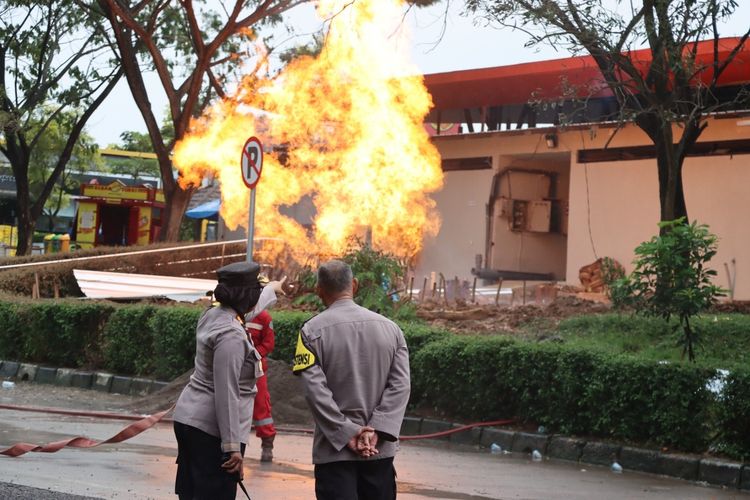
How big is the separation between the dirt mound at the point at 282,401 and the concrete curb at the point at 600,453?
123 centimetres

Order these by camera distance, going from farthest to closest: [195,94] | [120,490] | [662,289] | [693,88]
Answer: [195,94] < [693,88] < [662,289] < [120,490]

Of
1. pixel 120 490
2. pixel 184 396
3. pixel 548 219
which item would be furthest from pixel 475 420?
pixel 548 219

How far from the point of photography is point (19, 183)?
3228 centimetres

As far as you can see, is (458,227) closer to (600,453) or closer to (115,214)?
(600,453)

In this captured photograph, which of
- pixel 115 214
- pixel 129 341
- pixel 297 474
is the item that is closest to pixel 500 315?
pixel 129 341

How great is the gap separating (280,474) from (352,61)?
569 inches

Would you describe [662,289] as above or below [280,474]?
above

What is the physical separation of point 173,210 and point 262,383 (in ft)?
58.8

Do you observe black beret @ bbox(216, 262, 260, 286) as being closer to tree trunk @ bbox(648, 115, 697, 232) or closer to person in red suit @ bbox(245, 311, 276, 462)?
person in red suit @ bbox(245, 311, 276, 462)

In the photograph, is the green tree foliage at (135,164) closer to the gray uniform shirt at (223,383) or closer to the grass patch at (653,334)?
the grass patch at (653,334)

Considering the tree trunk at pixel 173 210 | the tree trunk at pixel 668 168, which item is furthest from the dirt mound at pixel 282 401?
the tree trunk at pixel 173 210

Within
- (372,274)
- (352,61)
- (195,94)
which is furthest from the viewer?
(195,94)

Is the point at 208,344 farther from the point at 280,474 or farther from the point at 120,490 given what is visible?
the point at 280,474

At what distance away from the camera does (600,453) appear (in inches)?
419
